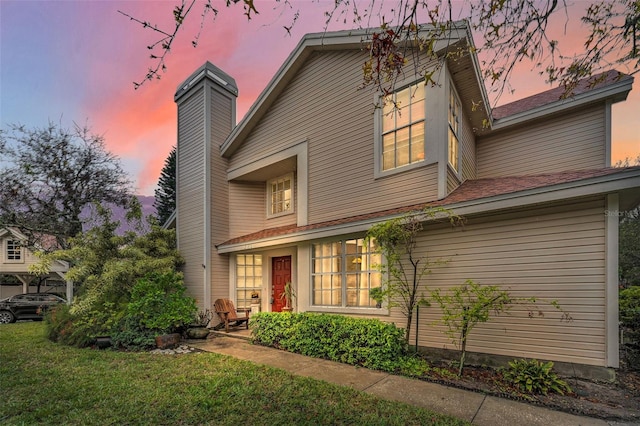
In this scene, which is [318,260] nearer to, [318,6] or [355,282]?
[355,282]

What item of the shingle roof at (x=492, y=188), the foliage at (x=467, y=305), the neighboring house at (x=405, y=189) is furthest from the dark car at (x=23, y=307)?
the foliage at (x=467, y=305)

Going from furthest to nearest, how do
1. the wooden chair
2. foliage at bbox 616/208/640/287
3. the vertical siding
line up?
foliage at bbox 616/208/640/287, the vertical siding, the wooden chair

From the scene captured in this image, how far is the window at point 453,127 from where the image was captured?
704 cm

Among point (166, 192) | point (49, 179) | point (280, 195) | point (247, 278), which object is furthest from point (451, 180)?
point (166, 192)

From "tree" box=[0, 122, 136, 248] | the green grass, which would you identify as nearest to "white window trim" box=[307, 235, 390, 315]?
the green grass

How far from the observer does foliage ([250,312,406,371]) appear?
18.7ft

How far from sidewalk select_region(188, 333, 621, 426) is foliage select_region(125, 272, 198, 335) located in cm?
224

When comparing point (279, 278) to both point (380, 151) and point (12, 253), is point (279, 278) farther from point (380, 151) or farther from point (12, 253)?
point (12, 253)

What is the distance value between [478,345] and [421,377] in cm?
138

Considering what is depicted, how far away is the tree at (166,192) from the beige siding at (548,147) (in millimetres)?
24763

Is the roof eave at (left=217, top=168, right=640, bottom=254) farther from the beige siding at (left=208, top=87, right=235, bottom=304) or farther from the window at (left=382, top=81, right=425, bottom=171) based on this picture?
the beige siding at (left=208, top=87, right=235, bottom=304)

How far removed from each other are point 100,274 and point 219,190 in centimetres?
435

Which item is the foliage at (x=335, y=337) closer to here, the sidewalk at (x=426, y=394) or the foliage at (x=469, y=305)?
the sidewalk at (x=426, y=394)

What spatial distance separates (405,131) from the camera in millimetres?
7102
